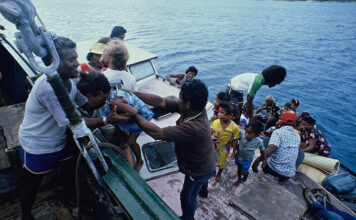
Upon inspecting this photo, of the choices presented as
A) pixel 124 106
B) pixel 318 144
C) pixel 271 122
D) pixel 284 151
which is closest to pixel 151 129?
pixel 124 106

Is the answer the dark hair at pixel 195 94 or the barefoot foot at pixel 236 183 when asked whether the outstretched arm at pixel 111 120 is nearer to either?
the dark hair at pixel 195 94

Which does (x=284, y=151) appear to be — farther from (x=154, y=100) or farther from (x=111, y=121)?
(x=111, y=121)

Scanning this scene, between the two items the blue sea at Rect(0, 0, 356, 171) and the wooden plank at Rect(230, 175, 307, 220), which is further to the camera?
the blue sea at Rect(0, 0, 356, 171)

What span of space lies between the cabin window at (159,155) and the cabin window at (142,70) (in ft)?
10.3

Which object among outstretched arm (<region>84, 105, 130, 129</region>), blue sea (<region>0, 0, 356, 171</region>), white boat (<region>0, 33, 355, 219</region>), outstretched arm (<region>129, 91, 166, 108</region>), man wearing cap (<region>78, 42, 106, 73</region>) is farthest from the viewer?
blue sea (<region>0, 0, 356, 171</region>)

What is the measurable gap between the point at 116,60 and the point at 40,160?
150cm

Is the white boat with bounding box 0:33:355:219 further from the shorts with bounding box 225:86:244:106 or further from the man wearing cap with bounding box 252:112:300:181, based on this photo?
the shorts with bounding box 225:86:244:106

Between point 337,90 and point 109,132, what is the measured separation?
18.2 meters

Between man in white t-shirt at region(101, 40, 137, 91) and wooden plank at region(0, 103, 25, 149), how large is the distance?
132 centimetres

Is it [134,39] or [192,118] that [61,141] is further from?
[134,39]

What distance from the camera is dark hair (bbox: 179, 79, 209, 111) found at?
6.64 feet

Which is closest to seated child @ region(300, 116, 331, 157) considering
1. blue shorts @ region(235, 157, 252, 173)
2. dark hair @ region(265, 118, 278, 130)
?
dark hair @ region(265, 118, 278, 130)

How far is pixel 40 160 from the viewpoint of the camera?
2.02 meters

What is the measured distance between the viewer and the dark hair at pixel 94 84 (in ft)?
6.81
